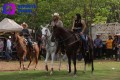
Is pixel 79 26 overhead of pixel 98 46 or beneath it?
overhead

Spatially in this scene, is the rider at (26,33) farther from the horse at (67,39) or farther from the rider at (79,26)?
the horse at (67,39)

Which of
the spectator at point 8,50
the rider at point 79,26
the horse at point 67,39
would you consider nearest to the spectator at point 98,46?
the spectator at point 8,50

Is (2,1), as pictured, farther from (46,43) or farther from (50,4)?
(46,43)

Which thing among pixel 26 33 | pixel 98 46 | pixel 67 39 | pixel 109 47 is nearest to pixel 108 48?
pixel 109 47

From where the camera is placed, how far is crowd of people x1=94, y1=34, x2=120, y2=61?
31125 mm

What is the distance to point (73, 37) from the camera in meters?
16.7

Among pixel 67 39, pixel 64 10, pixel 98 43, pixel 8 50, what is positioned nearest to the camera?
pixel 67 39

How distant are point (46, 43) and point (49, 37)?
402 mm

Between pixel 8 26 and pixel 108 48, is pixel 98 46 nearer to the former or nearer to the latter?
pixel 108 48

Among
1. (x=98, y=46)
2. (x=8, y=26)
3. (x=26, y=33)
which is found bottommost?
(x=98, y=46)

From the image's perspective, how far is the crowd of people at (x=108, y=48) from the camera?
31125mm

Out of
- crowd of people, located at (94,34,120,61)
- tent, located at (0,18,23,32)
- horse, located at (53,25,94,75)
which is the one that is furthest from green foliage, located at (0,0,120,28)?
horse, located at (53,25,94,75)

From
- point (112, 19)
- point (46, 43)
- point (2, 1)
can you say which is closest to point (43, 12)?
point (2, 1)

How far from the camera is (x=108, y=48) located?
103ft
